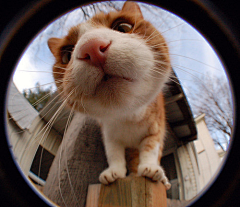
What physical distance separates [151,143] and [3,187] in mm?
925

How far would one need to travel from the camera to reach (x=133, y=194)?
833 mm

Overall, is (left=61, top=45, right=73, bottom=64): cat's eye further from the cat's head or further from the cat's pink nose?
the cat's pink nose

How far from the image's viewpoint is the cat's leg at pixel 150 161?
95 cm

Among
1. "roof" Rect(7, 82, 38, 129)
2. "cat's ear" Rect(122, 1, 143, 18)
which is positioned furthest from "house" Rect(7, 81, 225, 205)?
"cat's ear" Rect(122, 1, 143, 18)

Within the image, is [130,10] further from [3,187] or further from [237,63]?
[3,187]

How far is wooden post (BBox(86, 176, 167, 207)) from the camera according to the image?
813 millimetres

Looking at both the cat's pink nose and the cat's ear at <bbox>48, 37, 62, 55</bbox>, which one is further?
the cat's ear at <bbox>48, 37, 62, 55</bbox>

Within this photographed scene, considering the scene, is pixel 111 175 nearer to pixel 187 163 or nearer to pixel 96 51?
pixel 187 163

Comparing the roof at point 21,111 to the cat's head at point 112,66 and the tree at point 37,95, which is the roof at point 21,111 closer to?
the tree at point 37,95

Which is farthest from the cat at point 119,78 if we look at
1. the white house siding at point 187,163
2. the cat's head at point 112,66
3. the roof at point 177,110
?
the roof at point 177,110

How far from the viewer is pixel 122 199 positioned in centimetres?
84

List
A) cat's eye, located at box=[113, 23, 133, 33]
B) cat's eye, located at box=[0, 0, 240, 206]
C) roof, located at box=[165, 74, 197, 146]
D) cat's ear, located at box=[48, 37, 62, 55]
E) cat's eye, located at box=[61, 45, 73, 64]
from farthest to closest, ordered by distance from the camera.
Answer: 1. roof, located at box=[165, 74, 197, 146]
2. cat's ear, located at box=[48, 37, 62, 55]
3. cat's eye, located at box=[61, 45, 73, 64]
4. cat's eye, located at box=[113, 23, 133, 33]
5. cat's eye, located at box=[0, 0, 240, 206]

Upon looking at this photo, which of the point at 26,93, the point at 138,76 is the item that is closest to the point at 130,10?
the point at 138,76

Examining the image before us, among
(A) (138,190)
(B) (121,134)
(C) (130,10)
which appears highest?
(C) (130,10)
